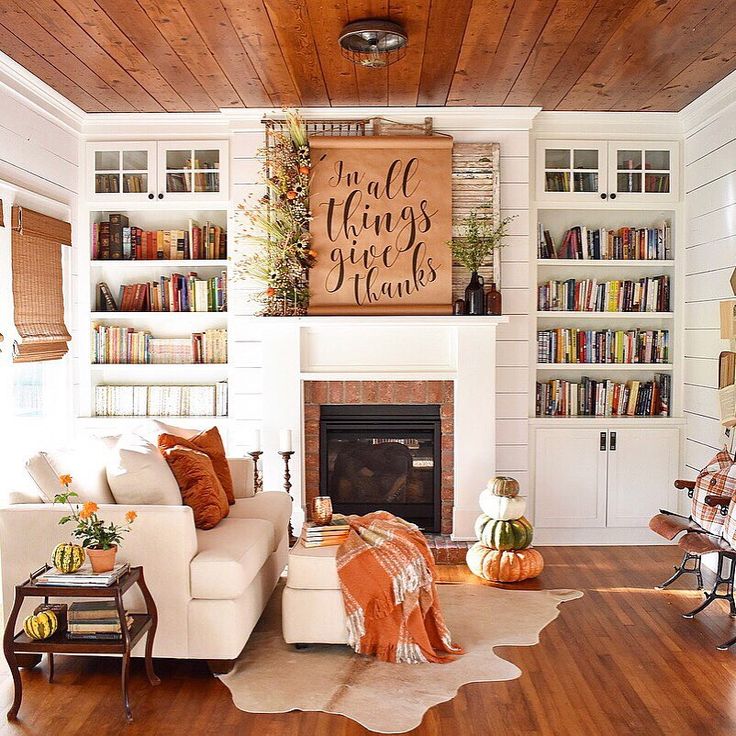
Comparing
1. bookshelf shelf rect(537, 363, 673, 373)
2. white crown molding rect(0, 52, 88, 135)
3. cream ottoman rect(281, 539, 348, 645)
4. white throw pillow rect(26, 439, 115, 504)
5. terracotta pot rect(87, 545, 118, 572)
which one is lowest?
cream ottoman rect(281, 539, 348, 645)

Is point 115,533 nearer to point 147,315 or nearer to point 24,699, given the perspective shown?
point 24,699

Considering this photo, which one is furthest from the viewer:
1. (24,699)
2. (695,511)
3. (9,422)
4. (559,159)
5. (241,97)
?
(559,159)

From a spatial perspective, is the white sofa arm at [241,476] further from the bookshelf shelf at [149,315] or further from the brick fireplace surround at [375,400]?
the bookshelf shelf at [149,315]

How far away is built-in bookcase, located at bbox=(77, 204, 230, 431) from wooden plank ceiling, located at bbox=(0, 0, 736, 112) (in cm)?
75

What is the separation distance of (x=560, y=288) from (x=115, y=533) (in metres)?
3.71

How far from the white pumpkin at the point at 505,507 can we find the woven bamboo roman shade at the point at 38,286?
2.83 metres

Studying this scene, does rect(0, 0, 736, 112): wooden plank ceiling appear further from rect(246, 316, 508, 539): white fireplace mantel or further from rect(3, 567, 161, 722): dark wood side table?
rect(3, 567, 161, 722): dark wood side table

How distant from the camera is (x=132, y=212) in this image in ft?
20.0

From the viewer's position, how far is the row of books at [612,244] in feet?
19.5

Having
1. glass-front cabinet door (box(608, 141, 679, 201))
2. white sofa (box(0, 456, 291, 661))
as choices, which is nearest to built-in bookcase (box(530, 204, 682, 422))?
glass-front cabinet door (box(608, 141, 679, 201))

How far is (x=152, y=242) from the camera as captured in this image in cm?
596

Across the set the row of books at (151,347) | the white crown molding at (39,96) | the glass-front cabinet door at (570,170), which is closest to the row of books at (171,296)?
the row of books at (151,347)

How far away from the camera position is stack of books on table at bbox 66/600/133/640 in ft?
10.6

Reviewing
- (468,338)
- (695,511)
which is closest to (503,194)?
(468,338)
